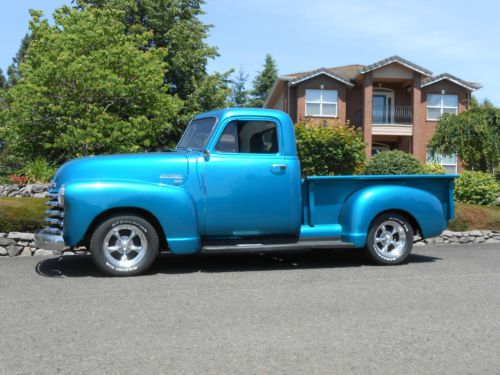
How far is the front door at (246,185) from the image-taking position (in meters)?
7.55

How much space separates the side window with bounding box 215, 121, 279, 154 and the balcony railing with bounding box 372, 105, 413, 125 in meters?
24.2

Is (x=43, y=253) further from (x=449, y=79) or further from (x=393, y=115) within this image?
(x=449, y=79)

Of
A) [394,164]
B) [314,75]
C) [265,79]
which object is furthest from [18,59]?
[394,164]

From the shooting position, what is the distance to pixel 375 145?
3316 centimetres

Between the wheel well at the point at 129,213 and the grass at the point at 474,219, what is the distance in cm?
678

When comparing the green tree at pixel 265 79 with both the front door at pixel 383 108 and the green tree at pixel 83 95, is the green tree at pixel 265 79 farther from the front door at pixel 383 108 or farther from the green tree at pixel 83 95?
the green tree at pixel 83 95

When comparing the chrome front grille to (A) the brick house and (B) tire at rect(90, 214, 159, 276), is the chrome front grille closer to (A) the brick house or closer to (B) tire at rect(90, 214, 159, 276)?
(B) tire at rect(90, 214, 159, 276)

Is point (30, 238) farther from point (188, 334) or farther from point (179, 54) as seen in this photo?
point (179, 54)

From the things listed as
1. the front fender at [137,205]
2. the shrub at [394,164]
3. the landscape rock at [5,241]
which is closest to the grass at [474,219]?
the shrub at [394,164]

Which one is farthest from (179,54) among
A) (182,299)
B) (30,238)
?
(182,299)

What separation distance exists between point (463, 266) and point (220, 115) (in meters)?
4.20

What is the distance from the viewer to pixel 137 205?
7.12 m

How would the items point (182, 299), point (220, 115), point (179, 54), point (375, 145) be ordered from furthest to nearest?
point (375, 145) < point (179, 54) < point (220, 115) < point (182, 299)

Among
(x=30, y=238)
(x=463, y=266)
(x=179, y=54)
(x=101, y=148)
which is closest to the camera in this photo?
(x=463, y=266)
